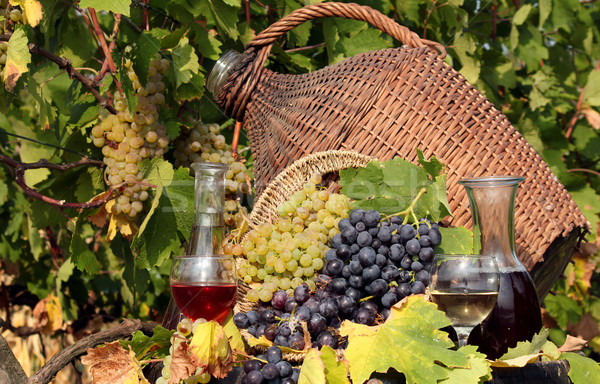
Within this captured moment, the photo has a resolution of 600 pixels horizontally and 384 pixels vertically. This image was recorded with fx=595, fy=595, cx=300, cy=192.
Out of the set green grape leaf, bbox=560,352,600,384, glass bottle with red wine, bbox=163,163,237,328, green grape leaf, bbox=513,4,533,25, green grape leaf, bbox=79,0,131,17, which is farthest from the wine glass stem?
green grape leaf, bbox=513,4,533,25

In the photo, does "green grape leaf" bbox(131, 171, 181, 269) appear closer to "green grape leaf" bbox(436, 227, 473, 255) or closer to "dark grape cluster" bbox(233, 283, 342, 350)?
"dark grape cluster" bbox(233, 283, 342, 350)

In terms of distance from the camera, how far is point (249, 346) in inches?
45.9

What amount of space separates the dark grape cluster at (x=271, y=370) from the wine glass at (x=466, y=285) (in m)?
0.30

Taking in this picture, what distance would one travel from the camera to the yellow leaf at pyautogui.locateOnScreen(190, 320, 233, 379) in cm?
96

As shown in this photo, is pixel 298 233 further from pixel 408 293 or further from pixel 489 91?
pixel 489 91

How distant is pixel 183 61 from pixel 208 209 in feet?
1.87

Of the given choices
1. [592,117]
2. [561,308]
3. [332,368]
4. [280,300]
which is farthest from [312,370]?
[592,117]

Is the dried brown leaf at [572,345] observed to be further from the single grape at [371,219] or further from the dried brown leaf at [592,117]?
the dried brown leaf at [592,117]

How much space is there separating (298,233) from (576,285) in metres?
2.29

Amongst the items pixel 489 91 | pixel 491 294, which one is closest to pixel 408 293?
pixel 491 294

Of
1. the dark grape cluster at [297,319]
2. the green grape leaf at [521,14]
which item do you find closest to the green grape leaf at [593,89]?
the green grape leaf at [521,14]

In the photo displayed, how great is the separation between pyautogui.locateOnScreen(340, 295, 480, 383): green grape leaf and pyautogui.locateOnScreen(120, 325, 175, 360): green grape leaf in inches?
13.3

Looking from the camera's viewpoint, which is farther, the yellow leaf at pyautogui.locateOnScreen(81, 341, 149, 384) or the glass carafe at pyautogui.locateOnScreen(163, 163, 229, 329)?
the glass carafe at pyautogui.locateOnScreen(163, 163, 229, 329)

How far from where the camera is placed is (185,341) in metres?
1.01
